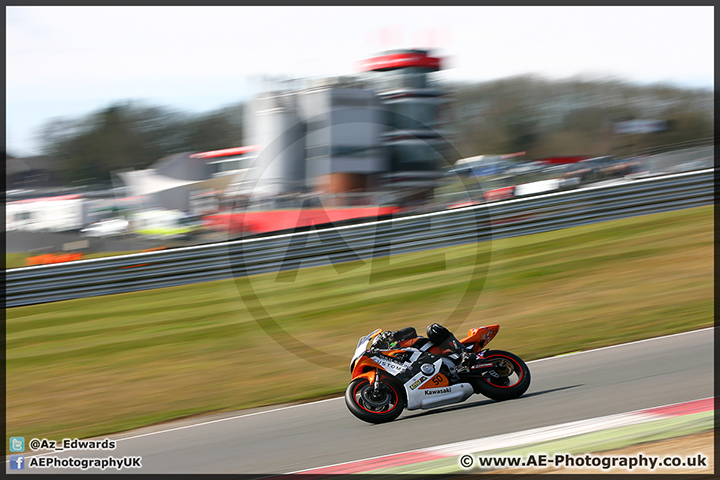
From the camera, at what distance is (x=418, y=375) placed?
596cm

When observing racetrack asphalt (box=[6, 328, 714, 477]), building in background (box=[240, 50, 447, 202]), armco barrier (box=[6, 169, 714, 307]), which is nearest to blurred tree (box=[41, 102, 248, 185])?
building in background (box=[240, 50, 447, 202])

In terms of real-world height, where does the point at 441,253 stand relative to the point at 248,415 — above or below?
above

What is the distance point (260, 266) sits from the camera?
554 inches

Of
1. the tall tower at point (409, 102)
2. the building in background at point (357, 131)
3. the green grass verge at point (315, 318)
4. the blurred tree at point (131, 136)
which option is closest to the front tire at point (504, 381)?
the green grass verge at point (315, 318)

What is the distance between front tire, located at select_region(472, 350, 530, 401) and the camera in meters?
6.14

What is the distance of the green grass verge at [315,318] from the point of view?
8.36 meters

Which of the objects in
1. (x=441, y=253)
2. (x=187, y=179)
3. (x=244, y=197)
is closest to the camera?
(x=441, y=253)

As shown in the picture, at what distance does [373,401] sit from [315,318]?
18.9 feet

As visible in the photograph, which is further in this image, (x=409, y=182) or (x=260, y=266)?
(x=409, y=182)

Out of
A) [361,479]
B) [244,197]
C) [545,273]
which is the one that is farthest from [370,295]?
[244,197]

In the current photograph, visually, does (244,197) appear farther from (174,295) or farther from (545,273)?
(545,273)

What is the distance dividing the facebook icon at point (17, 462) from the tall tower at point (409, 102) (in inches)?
798

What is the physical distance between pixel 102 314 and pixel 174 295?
1.43m

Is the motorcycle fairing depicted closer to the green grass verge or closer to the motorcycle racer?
the motorcycle racer
